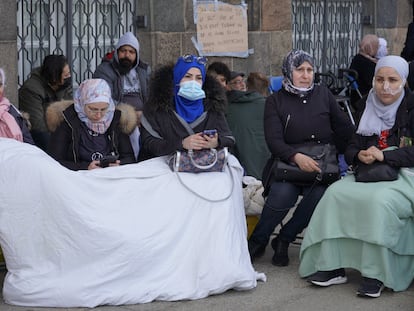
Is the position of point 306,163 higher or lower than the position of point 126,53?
lower

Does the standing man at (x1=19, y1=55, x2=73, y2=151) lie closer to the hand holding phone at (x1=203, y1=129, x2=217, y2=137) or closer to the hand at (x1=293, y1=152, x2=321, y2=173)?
the hand holding phone at (x1=203, y1=129, x2=217, y2=137)

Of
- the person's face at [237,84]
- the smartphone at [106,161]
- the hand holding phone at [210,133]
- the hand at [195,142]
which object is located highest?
the person's face at [237,84]

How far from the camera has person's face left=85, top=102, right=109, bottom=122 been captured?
7129 millimetres

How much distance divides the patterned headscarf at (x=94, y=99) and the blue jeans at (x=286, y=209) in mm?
1256

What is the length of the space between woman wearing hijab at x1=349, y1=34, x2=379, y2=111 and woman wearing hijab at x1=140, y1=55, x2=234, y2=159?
6.08 m

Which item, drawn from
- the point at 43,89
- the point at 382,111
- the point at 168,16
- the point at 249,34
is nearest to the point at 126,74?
the point at 43,89

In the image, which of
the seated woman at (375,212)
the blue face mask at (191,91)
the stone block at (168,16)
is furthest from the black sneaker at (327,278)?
the stone block at (168,16)

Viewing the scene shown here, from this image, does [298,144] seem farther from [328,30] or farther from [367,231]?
[328,30]

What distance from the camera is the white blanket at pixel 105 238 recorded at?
6.32 m

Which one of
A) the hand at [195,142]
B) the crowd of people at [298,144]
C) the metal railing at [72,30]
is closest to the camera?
the crowd of people at [298,144]

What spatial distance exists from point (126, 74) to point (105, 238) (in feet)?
9.69

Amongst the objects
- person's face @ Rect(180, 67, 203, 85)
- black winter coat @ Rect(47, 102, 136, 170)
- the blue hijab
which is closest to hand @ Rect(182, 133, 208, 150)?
the blue hijab

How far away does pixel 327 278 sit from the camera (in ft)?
23.0

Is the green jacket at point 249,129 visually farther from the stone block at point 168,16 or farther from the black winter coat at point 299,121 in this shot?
the stone block at point 168,16
